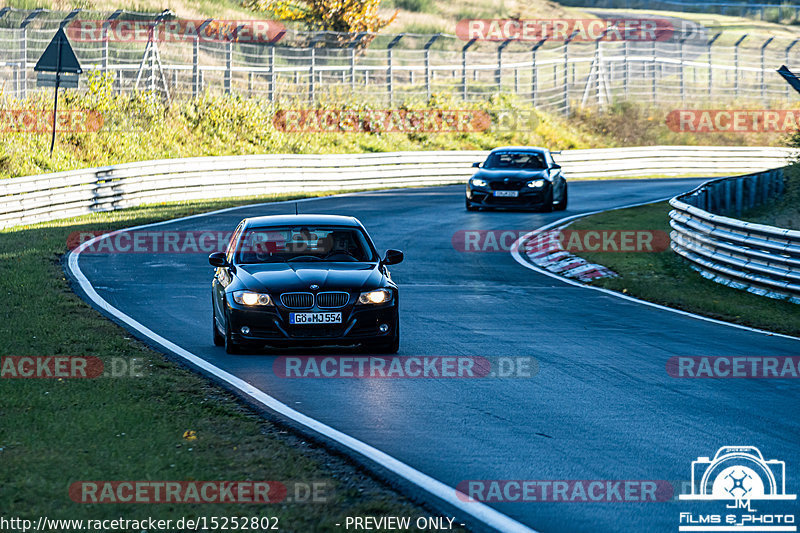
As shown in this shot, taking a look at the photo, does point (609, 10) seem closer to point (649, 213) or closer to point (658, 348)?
point (649, 213)

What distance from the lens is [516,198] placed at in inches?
1045

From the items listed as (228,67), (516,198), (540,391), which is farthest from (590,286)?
(228,67)

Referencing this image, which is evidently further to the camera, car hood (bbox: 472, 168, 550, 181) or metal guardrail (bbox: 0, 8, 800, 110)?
metal guardrail (bbox: 0, 8, 800, 110)

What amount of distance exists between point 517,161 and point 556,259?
849cm

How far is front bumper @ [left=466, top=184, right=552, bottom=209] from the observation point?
2656cm

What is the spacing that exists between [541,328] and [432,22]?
2384 inches

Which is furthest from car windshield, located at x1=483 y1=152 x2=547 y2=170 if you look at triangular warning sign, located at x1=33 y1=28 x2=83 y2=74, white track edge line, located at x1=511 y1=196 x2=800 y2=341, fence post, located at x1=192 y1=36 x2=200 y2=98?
fence post, located at x1=192 y1=36 x2=200 y2=98

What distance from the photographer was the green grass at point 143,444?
6141 mm

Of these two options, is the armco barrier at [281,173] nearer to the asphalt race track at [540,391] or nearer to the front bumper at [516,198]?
the front bumper at [516,198]

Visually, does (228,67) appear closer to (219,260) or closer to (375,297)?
(219,260)

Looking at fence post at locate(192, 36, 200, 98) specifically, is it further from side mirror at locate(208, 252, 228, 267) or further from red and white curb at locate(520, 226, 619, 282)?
side mirror at locate(208, 252, 228, 267)

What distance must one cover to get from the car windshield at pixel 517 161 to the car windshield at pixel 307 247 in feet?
52.2

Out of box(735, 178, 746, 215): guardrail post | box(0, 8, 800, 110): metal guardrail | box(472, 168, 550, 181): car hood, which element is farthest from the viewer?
box(0, 8, 800, 110): metal guardrail

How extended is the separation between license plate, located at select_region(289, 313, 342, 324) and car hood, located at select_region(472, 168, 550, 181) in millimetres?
16416
